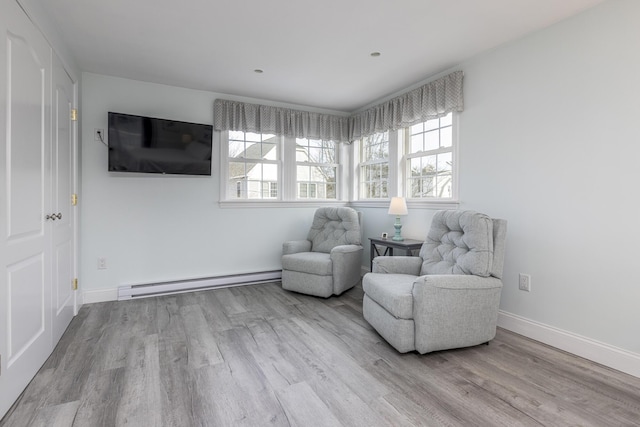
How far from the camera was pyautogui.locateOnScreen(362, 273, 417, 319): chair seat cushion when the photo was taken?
7.11 feet

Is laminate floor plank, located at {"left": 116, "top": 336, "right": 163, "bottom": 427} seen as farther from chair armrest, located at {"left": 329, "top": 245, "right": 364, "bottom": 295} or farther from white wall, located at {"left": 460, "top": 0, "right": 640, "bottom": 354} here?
white wall, located at {"left": 460, "top": 0, "right": 640, "bottom": 354}

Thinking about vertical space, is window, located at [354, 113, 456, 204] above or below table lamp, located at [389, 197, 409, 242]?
above

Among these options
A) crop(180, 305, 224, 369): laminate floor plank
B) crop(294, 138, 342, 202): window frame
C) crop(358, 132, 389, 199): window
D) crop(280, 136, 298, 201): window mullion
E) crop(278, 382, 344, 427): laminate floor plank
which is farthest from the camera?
crop(294, 138, 342, 202): window frame

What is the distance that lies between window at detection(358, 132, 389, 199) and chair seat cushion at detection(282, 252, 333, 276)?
4.11 feet

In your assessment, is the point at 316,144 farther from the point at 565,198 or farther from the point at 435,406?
the point at 435,406

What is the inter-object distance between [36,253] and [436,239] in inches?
116

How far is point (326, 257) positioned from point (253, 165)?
162 cm

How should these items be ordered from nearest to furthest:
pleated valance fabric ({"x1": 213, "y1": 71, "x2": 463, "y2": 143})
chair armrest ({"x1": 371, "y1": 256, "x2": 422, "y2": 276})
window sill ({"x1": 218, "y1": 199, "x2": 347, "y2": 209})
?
chair armrest ({"x1": 371, "y1": 256, "x2": 422, "y2": 276}) → pleated valance fabric ({"x1": 213, "y1": 71, "x2": 463, "y2": 143}) → window sill ({"x1": 218, "y1": 199, "x2": 347, "y2": 209})

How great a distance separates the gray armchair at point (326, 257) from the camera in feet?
11.4

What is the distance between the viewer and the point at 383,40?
260 centimetres

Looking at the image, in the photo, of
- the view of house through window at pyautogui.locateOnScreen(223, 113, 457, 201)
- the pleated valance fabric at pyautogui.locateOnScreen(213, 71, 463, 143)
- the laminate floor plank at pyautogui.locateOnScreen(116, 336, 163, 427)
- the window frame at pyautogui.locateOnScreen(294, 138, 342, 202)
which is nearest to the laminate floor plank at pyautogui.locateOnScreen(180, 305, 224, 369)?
the laminate floor plank at pyautogui.locateOnScreen(116, 336, 163, 427)

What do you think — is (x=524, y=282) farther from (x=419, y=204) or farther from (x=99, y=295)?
(x=99, y=295)

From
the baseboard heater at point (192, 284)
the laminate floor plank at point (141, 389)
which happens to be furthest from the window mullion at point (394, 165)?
the laminate floor plank at point (141, 389)

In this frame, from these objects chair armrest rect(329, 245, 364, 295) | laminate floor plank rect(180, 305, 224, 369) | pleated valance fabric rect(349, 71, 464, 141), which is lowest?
laminate floor plank rect(180, 305, 224, 369)
